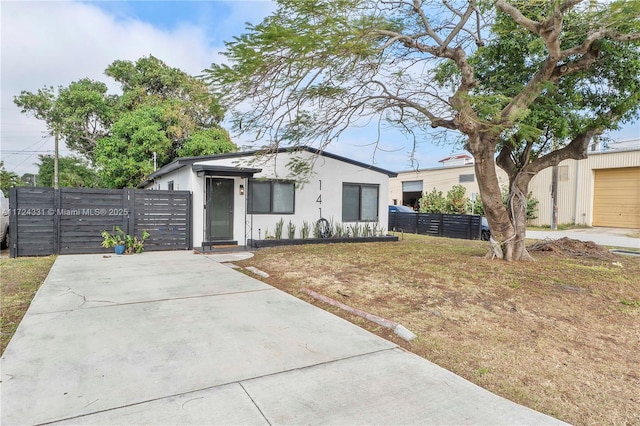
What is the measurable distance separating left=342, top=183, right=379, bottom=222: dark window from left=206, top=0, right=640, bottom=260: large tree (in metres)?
4.95

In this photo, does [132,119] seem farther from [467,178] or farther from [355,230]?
[467,178]

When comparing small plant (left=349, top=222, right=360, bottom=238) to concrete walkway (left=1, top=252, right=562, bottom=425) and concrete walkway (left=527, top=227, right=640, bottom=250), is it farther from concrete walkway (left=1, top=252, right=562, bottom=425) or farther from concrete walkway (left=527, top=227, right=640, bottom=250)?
concrete walkway (left=1, top=252, right=562, bottom=425)

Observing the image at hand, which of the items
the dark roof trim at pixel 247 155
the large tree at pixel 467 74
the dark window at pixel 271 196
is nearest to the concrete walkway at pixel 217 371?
the large tree at pixel 467 74

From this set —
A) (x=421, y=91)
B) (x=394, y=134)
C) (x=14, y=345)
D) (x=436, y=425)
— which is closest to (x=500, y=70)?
(x=421, y=91)

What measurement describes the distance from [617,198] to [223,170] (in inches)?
780

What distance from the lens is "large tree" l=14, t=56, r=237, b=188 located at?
20.0 m

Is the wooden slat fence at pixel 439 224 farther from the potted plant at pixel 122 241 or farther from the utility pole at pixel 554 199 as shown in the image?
the potted plant at pixel 122 241

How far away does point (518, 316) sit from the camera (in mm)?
4281

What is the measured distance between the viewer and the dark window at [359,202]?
508 inches

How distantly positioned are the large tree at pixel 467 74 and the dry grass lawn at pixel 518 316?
1920 millimetres

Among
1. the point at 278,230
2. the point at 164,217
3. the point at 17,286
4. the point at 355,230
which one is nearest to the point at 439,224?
the point at 355,230

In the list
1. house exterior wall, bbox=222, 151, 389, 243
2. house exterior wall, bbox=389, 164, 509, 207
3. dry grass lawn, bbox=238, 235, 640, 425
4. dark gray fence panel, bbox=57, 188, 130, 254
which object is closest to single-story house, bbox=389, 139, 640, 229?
house exterior wall, bbox=389, 164, 509, 207

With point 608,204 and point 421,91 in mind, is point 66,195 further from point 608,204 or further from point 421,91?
point 608,204

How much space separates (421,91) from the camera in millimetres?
7438
